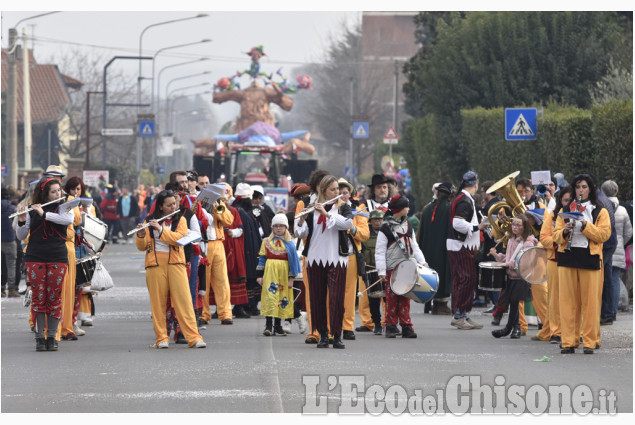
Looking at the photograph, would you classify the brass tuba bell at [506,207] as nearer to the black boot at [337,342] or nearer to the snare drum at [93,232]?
the black boot at [337,342]

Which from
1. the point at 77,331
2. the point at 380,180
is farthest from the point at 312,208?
the point at 77,331

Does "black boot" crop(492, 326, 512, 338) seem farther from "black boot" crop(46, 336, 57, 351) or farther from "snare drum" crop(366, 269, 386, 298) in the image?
"black boot" crop(46, 336, 57, 351)

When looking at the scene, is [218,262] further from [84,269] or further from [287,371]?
[287,371]

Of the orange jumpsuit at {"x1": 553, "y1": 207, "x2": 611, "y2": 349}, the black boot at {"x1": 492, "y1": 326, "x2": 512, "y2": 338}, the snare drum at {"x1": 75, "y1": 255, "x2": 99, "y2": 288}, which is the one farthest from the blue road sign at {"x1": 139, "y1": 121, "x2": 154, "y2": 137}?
the orange jumpsuit at {"x1": 553, "y1": 207, "x2": 611, "y2": 349}

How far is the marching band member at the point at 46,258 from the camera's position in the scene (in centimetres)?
1406

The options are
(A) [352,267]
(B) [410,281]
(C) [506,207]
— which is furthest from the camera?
(C) [506,207]

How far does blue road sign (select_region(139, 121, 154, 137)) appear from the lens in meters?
58.4

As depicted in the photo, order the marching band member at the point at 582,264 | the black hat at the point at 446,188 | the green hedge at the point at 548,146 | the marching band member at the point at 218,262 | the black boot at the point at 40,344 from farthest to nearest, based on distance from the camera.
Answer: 1. the green hedge at the point at 548,146
2. the black hat at the point at 446,188
3. the marching band member at the point at 218,262
4. the black boot at the point at 40,344
5. the marching band member at the point at 582,264

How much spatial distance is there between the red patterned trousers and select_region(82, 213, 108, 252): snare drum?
1.19 m

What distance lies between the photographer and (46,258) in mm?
14086

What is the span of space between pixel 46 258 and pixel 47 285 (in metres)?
0.29

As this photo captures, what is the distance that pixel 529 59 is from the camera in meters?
34.9

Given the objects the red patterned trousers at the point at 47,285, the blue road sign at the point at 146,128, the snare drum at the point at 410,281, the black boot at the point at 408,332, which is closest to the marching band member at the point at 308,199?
the snare drum at the point at 410,281

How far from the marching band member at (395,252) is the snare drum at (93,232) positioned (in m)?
3.11
